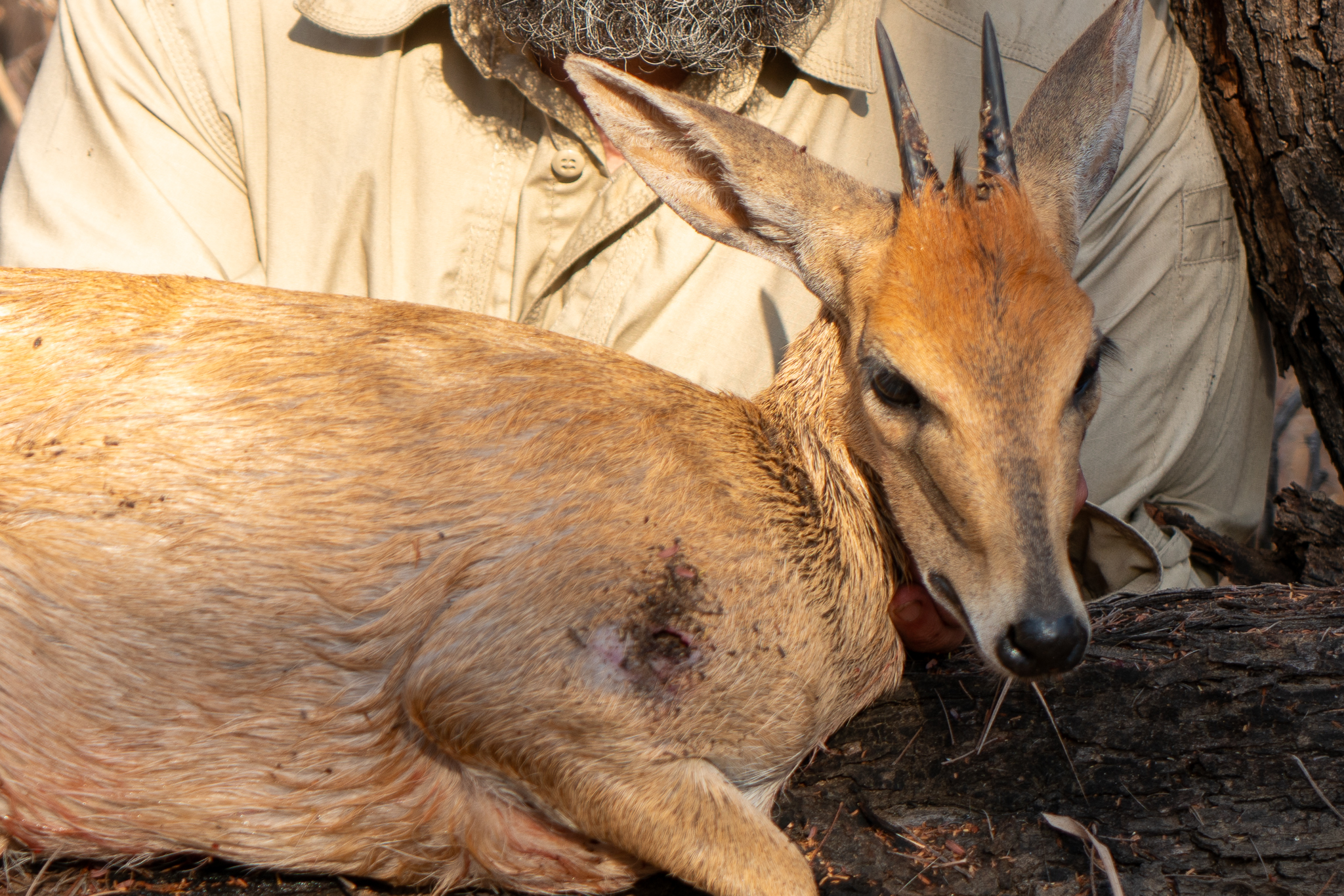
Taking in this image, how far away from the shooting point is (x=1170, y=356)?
13.4 ft

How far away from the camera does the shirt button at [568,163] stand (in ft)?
12.5

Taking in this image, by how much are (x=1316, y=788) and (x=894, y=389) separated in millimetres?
1208

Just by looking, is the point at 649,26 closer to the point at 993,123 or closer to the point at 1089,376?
the point at 993,123

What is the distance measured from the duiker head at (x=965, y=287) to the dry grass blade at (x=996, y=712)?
327 millimetres

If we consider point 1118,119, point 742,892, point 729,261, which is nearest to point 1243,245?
point 1118,119

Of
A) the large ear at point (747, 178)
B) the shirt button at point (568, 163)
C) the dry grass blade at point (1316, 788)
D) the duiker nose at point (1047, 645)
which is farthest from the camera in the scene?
the shirt button at point (568, 163)

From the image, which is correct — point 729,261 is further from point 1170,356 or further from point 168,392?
point 168,392

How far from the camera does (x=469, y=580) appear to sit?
7.82ft

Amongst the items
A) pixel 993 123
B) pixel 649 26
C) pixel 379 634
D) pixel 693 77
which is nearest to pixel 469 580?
pixel 379 634

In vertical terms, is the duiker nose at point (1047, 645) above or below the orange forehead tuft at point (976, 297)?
below

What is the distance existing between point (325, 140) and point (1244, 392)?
3.64 metres

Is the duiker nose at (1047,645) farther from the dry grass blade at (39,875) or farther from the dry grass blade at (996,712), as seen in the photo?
the dry grass blade at (39,875)

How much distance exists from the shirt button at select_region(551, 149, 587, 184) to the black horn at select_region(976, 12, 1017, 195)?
160cm

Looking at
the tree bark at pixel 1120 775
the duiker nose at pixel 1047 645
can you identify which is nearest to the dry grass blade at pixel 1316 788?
the tree bark at pixel 1120 775
